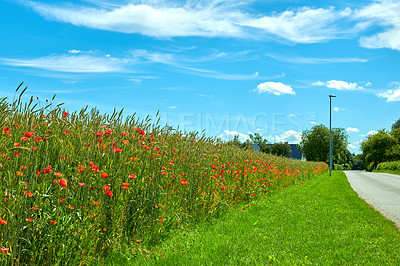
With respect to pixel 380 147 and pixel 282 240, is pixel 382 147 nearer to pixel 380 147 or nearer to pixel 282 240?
pixel 380 147

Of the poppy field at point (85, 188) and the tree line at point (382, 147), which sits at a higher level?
the tree line at point (382, 147)

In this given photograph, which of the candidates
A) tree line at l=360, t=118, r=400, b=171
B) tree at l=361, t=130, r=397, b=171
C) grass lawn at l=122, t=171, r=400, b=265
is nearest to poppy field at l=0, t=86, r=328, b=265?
grass lawn at l=122, t=171, r=400, b=265

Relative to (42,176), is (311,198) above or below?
below

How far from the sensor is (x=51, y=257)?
3570 millimetres

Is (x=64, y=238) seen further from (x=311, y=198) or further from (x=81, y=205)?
(x=311, y=198)

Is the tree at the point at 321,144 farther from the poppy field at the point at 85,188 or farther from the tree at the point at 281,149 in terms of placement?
the poppy field at the point at 85,188

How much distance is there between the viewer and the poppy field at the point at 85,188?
340cm

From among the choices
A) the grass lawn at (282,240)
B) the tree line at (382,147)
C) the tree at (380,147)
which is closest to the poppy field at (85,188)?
the grass lawn at (282,240)

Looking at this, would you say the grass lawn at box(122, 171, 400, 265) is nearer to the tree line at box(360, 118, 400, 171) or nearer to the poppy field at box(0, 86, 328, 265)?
the poppy field at box(0, 86, 328, 265)

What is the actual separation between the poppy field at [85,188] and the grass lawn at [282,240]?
1.43 ft

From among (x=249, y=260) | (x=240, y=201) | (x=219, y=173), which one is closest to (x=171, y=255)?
(x=249, y=260)

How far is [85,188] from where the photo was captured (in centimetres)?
386

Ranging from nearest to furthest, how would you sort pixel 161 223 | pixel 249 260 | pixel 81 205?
pixel 81 205
pixel 249 260
pixel 161 223

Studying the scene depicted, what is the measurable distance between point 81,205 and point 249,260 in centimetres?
252
